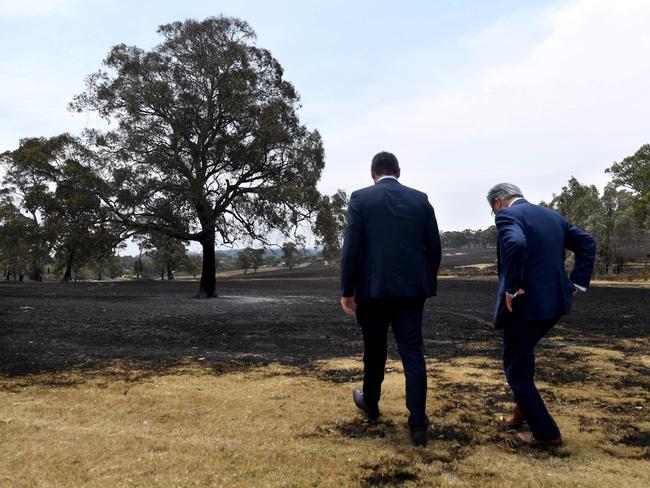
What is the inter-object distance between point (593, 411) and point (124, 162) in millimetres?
20346

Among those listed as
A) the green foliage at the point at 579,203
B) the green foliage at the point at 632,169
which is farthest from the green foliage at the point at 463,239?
the green foliage at the point at 632,169

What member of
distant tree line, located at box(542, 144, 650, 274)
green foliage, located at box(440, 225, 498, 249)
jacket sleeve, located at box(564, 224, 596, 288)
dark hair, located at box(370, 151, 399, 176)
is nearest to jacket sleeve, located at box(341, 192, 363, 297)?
dark hair, located at box(370, 151, 399, 176)

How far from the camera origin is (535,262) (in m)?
3.35

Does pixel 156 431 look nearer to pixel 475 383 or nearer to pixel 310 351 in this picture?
pixel 475 383

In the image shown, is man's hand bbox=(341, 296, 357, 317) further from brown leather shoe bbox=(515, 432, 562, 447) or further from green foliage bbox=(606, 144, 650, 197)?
green foliage bbox=(606, 144, 650, 197)

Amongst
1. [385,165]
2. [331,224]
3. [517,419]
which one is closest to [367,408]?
[517,419]

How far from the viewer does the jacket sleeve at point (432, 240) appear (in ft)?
12.1

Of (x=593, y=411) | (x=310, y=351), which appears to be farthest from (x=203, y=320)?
(x=593, y=411)

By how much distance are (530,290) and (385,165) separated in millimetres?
1482

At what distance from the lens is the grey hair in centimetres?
367

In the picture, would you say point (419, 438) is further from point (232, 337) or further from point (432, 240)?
point (232, 337)

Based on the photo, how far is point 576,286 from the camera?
3.52m

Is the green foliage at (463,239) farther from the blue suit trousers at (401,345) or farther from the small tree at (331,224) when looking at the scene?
the blue suit trousers at (401,345)

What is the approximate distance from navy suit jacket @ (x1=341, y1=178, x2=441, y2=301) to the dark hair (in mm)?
211
